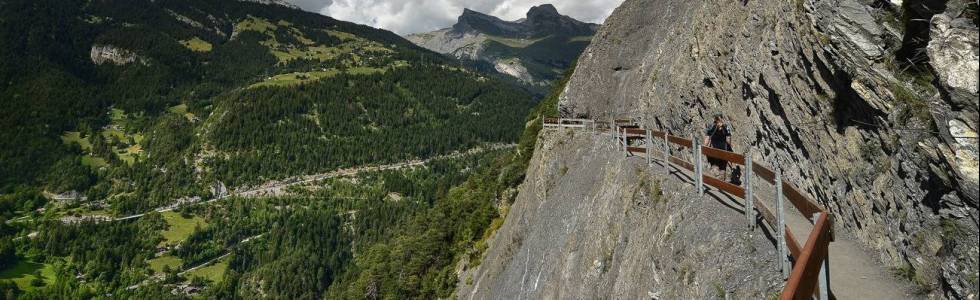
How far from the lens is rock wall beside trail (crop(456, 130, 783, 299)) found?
26.6 feet

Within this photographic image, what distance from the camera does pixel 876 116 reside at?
31.1 ft

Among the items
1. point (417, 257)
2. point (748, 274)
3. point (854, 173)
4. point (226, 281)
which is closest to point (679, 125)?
point (854, 173)

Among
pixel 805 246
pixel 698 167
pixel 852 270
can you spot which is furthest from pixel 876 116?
pixel 805 246

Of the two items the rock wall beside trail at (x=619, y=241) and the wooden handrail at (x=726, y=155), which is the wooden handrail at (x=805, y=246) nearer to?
the wooden handrail at (x=726, y=155)

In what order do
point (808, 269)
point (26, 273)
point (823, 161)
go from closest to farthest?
point (808, 269)
point (823, 161)
point (26, 273)

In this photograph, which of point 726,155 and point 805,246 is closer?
point 805,246

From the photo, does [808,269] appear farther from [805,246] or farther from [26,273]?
[26,273]

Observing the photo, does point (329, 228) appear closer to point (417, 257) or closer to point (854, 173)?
point (417, 257)

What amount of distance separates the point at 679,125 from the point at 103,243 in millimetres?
214105

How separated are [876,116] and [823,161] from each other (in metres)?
3.38

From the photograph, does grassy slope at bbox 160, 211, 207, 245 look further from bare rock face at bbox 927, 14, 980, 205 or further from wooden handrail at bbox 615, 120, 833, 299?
bare rock face at bbox 927, 14, 980, 205

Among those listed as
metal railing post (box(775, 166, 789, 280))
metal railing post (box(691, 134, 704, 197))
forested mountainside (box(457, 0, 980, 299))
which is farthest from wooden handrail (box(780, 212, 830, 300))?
metal railing post (box(691, 134, 704, 197))

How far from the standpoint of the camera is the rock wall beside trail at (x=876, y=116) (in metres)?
6.50

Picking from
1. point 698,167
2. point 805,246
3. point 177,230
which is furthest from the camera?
point 177,230
